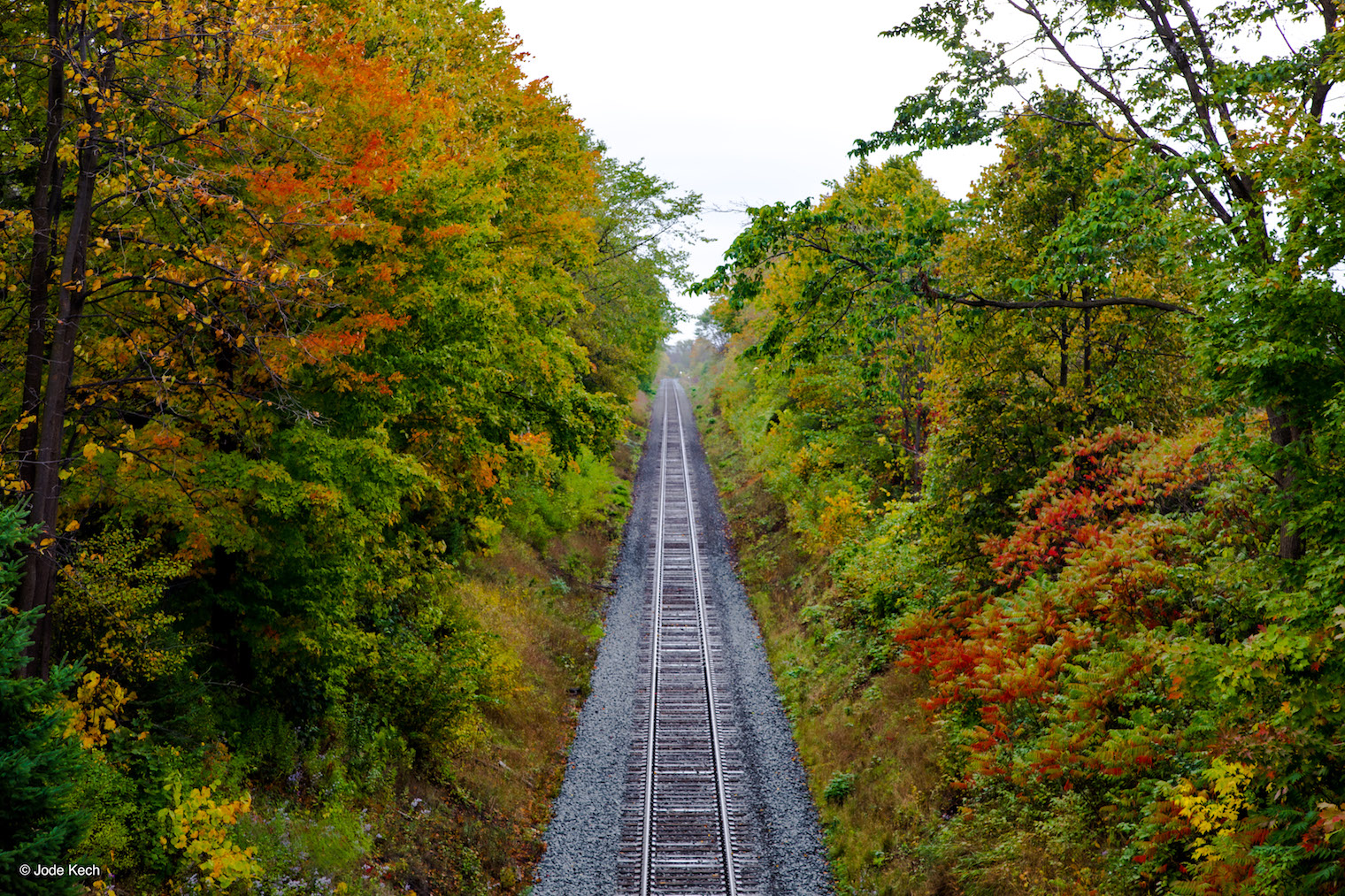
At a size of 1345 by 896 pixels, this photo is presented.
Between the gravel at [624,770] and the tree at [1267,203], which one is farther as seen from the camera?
the gravel at [624,770]

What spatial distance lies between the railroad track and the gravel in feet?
0.86

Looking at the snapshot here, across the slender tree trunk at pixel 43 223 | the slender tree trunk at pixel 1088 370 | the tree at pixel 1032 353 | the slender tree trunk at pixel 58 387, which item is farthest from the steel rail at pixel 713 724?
the slender tree trunk at pixel 43 223

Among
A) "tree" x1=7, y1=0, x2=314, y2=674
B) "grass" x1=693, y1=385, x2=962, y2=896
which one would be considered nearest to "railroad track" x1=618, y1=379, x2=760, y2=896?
"grass" x1=693, y1=385, x2=962, y2=896

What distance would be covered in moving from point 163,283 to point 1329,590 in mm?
11831

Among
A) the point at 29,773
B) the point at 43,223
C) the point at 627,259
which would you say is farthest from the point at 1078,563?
the point at 627,259

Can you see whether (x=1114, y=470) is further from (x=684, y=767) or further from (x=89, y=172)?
(x=89, y=172)

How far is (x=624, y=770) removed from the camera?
15758 millimetres

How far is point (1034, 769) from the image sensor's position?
11.5 m

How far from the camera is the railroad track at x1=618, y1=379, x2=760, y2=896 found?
12753mm

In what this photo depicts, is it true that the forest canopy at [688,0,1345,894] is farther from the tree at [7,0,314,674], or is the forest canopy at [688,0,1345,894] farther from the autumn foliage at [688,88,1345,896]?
the tree at [7,0,314,674]

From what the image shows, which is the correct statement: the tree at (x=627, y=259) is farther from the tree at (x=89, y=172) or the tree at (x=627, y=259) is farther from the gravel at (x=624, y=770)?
the tree at (x=89, y=172)

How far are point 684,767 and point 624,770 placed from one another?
115 centimetres

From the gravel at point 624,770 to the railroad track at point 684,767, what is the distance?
262 millimetres

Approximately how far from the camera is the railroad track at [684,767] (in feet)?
41.8
